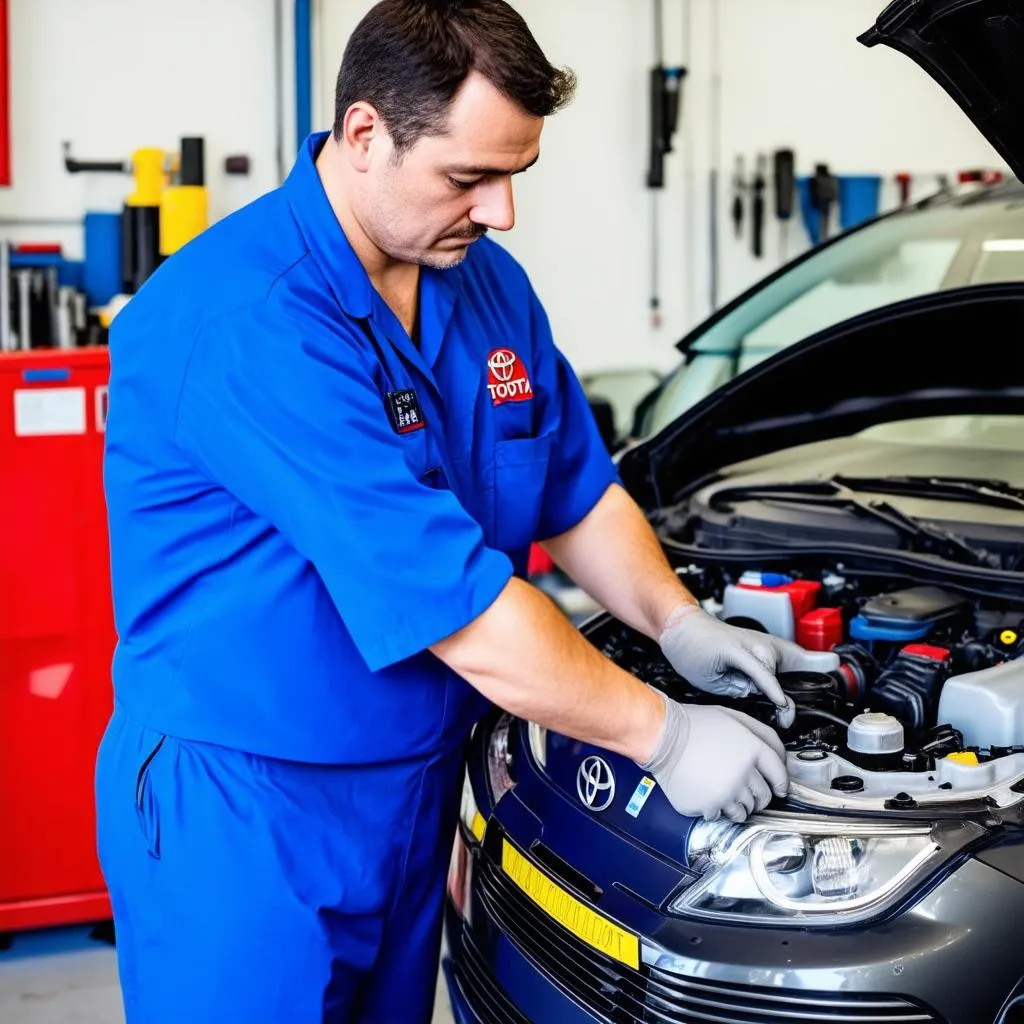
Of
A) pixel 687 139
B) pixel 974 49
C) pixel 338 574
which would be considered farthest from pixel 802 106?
pixel 338 574

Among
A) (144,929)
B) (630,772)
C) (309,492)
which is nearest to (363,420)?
(309,492)

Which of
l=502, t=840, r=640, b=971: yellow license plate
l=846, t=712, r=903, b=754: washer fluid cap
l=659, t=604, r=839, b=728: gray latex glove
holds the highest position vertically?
l=659, t=604, r=839, b=728: gray latex glove

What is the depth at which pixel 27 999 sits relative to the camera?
2693 mm

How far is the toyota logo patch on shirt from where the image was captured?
1.72 m

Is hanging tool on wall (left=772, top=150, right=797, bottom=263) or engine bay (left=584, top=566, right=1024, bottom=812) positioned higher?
hanging tool on wall (left=772, top=150, right=797, bottom=263)

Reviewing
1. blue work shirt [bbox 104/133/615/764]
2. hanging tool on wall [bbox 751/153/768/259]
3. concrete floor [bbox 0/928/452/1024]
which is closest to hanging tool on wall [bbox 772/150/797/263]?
hanging tool on wall [bbox 751/153/768/259]

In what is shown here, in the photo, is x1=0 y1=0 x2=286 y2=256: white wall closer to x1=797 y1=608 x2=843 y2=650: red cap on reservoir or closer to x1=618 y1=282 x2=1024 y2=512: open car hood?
x1=618 y1=282 x2=1024 y2=512: open car hood

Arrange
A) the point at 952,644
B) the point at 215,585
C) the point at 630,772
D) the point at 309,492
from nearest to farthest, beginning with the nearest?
the point at 309,492 < the point at 215,585 < the point at 630,772 < the point at 952,644

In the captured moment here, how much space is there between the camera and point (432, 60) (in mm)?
1396

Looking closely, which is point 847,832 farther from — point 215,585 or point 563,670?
point 215,585

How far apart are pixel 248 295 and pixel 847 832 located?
876 millimetres

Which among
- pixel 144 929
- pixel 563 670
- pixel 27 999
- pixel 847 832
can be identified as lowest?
pixel 27 999

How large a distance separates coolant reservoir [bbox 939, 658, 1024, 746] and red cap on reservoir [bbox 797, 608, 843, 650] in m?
0.26

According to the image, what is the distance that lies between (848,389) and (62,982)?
1.97 m
